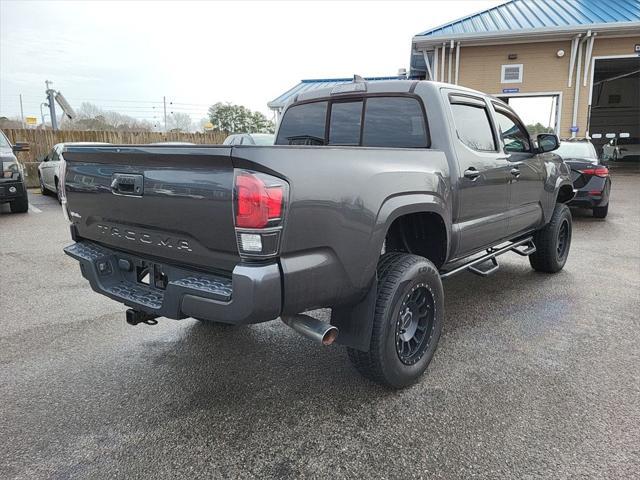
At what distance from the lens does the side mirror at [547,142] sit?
454cm

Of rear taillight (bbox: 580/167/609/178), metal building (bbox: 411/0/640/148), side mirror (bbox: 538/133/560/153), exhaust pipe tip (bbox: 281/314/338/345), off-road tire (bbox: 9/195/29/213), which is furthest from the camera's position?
metal building (bbox: 411/0/640/148)

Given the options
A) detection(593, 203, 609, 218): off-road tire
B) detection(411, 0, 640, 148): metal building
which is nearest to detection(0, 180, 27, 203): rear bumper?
detection(593, 203, 609, 218): off-road tire

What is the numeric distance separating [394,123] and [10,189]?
30.1ft

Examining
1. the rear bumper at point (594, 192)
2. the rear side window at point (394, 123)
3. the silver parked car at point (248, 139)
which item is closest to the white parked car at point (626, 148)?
the rear bumper at point (594, 192)

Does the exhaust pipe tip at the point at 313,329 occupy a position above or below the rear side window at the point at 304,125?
below

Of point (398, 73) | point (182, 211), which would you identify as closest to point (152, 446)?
point (182, 211)

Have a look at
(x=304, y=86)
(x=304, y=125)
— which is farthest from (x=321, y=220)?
(x=304, y=86)

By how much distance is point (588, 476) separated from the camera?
2.16m

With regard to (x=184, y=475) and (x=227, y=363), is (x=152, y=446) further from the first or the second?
A: (x=227, y=363)

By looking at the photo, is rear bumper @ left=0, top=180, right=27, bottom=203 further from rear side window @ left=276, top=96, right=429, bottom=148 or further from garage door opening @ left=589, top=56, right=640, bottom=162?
garage door opening @ left=589, top=56, right=640, bottom=162

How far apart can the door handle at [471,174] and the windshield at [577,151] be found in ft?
22.3

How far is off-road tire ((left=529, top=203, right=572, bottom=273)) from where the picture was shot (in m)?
5.29

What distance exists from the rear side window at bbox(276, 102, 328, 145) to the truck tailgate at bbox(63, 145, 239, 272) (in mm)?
1859

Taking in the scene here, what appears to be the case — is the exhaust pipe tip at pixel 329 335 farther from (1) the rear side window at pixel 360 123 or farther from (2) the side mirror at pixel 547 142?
(2) the side mirror at pixel 547 142
